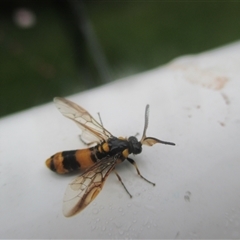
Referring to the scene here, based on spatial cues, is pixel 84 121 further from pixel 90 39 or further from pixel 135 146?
pixel 90 39

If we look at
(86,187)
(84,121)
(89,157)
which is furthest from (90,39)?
(86,187)

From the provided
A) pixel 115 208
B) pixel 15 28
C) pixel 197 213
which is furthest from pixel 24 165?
pixel 15 28

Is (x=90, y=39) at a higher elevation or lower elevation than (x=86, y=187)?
higher

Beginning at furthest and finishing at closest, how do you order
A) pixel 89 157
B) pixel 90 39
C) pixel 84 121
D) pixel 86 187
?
1. pixel 90 39
2. pixel 84 121
3. pixel 89 157
4. pixel 86 187

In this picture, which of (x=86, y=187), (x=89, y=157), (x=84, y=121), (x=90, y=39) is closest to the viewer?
(x=86, y=187)

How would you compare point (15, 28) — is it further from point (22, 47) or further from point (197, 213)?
point (197, 213)

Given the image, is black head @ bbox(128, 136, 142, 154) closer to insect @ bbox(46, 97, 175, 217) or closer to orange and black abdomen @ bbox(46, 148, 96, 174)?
insect @ bbox(46, 97, 175, 217)

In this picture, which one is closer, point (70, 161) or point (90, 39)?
point (70, 161)
